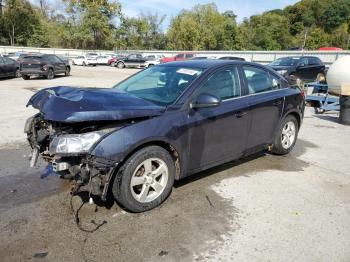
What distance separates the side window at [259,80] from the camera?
201 inches

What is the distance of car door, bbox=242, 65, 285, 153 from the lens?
5.05 m

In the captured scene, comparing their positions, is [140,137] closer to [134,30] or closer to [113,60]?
[113,60]

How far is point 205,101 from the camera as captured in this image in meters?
4.08

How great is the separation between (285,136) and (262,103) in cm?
113

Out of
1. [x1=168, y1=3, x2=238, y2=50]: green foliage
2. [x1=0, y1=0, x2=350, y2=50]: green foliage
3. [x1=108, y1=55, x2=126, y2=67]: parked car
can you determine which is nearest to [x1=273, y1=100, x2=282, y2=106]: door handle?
[x1=108, y1=55, x2=126, y2=67]: parked car

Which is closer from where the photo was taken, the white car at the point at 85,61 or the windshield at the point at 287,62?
the windshield at the point at 287,62

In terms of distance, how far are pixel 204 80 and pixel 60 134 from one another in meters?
1.88

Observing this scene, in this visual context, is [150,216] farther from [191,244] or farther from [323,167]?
[323,167]

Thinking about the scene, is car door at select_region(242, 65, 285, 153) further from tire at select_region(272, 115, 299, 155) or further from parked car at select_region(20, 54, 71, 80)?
parked car at select_region(20, 54, 71, 80)

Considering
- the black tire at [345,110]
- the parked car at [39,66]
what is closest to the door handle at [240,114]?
the black tire at [345,110]

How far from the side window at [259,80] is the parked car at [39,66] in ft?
57.3

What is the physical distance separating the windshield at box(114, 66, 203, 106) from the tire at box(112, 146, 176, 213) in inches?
27.1

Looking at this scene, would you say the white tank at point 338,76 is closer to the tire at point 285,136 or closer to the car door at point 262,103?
the tire at point 285,136

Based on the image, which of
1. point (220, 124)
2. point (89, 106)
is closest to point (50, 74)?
point (220, 124)
